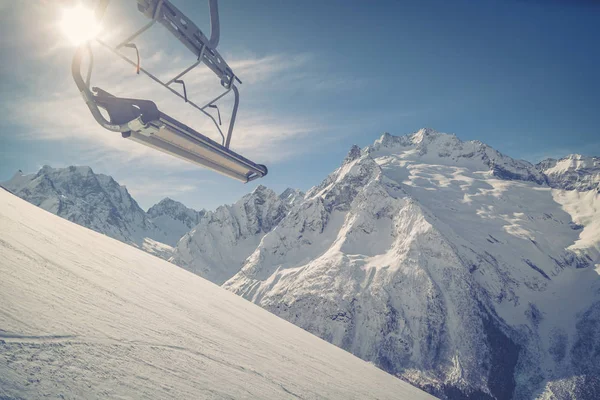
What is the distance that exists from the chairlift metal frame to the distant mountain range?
9520 cm

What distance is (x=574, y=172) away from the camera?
168 meters

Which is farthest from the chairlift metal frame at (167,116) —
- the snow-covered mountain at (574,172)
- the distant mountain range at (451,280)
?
the snow-covered mountain at (574,172)

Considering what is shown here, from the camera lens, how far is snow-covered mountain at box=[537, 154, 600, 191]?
508 ft

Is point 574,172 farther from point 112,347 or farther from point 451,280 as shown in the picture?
point 112,347

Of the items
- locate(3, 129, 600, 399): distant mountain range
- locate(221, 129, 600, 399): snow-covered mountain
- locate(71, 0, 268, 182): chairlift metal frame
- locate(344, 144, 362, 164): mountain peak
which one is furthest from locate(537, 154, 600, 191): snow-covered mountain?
locate(71, 0, 268, 182): chairlift metal frame

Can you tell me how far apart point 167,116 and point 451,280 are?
111 m

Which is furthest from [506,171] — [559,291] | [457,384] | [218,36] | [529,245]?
[218,36]

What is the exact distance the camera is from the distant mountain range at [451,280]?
83.6 metres

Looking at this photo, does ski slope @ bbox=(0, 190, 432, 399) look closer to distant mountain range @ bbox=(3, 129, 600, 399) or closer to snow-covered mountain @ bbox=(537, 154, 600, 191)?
distant mountain range @ bbox=(3, 129, 600, 399)

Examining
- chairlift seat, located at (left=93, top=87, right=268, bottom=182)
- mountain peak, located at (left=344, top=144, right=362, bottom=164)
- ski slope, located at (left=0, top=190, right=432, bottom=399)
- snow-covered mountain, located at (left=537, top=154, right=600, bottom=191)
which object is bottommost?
ski slope, located at (left=0, top=190, right=432, bottom=399)

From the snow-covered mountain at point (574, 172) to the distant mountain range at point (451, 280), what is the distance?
60.3 inches

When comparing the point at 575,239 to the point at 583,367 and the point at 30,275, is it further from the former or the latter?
the point at 30,275

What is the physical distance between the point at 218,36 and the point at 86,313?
5.69 m

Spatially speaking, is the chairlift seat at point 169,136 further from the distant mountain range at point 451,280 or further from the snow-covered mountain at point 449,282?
the snow-covered mountain at point 449,282
